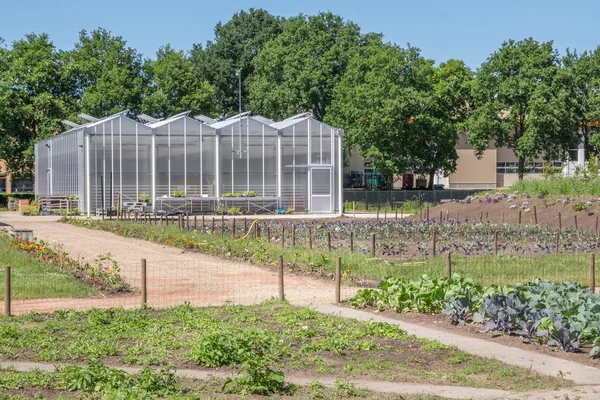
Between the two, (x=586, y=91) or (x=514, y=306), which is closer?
(x=514, y=306)

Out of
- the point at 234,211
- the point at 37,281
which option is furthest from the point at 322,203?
the point at 37,281

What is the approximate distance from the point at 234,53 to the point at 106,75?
20.4 metres

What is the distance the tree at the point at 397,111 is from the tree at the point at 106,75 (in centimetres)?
1628

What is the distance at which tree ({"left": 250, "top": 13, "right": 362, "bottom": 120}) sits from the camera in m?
72.4

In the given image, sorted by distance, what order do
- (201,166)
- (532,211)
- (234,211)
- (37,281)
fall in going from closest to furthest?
(37,281) → (532,211) → (234,211) → (201,166)

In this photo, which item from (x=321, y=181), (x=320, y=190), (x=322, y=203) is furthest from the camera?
(x=321, y=181)

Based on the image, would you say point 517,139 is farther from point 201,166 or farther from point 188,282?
point 188,282

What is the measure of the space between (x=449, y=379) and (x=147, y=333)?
464 centimetres

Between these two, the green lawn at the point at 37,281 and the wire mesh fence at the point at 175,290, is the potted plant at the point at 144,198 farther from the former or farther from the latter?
the wire mesh fence at the point at 175,290

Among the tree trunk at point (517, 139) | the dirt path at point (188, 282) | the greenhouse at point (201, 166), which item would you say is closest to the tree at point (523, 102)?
the tree trunk at point (517, 139)

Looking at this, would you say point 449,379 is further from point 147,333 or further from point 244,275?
point 244,275

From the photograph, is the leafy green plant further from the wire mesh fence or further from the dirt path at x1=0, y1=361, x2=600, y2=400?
the dirt path at x1=0, y1=361, x2=600, y2=400

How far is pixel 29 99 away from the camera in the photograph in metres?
69.4

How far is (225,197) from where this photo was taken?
53.9 meters
